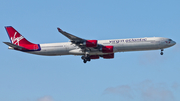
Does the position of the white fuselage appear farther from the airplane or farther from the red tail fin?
the red tail fin

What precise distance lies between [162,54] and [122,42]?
11280 millimetres

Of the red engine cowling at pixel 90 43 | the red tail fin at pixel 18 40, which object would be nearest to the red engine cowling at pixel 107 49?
the red engine cowling at pixel 90 43

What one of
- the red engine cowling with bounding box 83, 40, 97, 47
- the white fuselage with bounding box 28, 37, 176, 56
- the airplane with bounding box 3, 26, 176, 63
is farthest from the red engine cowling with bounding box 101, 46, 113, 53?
the red engine cowling with bounding box 83, 40, 97, 47

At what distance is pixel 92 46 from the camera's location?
84.1 m

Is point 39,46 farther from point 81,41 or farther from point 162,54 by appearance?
point 162,54

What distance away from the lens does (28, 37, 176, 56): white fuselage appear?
8544cm

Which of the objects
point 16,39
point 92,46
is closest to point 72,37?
point 92,46

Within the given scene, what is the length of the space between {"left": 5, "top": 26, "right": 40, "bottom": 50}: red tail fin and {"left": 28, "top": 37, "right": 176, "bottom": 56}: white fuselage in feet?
5.10

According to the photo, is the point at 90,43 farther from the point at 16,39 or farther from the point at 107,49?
the point at 16,39

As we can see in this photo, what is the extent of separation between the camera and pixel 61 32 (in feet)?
265

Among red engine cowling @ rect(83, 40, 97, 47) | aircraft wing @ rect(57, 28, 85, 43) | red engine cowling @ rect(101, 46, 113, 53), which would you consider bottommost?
red engine cowling @ rect(101, 46, 113, 53)

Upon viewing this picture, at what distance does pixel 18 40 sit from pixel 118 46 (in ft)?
88.0

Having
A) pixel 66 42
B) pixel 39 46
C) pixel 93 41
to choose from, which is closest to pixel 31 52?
pixel 39 46

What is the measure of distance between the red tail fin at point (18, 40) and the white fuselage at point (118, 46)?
1555 millimetres
